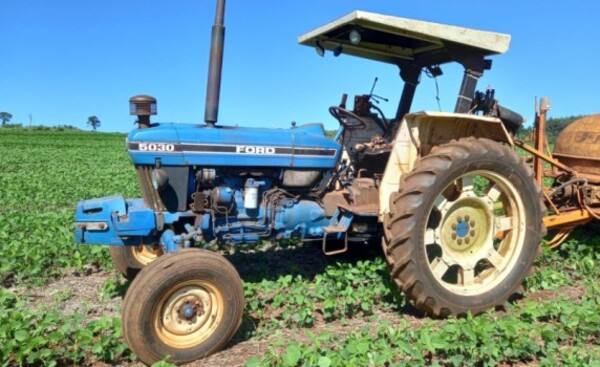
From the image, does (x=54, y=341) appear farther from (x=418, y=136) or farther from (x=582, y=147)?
(x=582, y=147)

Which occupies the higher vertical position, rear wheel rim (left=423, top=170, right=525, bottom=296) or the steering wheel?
the steering wheel

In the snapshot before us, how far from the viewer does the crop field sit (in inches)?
119

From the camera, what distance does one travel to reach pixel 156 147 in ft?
12.6

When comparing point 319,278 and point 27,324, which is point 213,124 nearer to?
point 319,278

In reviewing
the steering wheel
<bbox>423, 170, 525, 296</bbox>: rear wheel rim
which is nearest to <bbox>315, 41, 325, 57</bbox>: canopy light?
the steering wheel

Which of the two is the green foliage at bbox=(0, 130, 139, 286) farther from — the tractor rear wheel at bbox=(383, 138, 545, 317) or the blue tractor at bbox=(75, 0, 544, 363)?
the tractor rear wheel at bbox=(383, 138, 545, 317)

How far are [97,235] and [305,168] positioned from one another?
1744 mm

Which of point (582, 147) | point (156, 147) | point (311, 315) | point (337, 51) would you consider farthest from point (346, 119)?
point (582, 147)

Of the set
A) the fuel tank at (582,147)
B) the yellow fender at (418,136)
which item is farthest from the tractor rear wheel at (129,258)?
the fuel tank at (582,147)

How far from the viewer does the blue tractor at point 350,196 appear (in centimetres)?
377

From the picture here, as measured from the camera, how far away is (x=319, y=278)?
14.6 ft

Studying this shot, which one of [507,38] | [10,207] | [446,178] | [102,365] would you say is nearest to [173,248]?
[102,365]

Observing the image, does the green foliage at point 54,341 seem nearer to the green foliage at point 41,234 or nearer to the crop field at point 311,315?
the crop field at point 311,315

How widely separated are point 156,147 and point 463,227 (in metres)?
2.50
